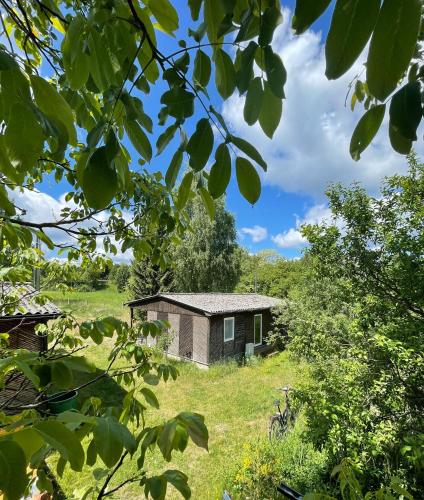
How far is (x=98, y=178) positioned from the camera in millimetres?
464

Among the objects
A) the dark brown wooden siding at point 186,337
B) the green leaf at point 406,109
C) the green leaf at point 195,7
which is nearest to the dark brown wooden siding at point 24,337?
the dark brown wooden siding at point 186,337

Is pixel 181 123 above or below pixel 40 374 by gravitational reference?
above

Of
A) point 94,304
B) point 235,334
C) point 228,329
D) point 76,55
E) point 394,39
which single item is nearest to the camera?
point 394,39

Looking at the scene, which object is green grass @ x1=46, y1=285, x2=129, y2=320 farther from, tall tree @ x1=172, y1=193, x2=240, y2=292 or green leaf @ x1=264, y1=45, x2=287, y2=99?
green leaf @ x1=264, y1=45, x2=287, y2=99

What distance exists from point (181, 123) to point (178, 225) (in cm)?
145

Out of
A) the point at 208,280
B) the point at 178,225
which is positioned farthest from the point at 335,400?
the point at 208,280

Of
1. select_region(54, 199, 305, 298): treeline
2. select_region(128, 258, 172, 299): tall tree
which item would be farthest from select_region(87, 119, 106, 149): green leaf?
select_region(128, 258, 172, 299): tall tree

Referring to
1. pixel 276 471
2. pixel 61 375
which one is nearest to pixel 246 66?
pixel 61 375

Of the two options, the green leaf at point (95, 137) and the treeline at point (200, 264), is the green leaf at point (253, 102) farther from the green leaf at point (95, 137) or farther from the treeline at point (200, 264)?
the treeline at point (200, 264)

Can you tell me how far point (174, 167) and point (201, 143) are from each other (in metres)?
0.13

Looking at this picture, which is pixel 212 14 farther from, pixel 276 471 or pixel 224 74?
pixel 276 471

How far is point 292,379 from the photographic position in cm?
1078

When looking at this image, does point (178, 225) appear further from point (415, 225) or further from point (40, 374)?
point (415, 225)

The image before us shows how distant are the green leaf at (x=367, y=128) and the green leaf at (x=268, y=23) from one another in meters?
0.22
